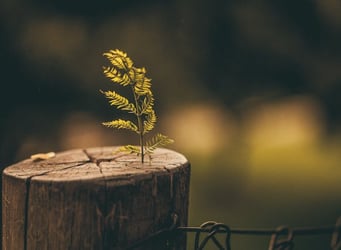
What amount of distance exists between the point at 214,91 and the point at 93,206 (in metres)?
4.25

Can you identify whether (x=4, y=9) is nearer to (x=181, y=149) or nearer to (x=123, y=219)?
(x=181, y=149)

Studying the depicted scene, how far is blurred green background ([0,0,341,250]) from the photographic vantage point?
520 cm

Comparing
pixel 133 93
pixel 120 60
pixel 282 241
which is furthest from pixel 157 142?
pixel 282 241

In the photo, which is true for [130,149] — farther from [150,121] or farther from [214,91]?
[214,91]

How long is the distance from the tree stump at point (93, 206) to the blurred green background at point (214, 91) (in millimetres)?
3437

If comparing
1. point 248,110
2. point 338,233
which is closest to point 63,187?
point 338,233

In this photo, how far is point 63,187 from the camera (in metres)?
1.70

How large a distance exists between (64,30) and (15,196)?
3743 millimetres

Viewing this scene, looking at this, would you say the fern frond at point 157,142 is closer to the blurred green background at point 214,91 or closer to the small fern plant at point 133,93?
the small fern plant at point 133,93

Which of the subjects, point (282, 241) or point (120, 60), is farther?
point (120, 60)

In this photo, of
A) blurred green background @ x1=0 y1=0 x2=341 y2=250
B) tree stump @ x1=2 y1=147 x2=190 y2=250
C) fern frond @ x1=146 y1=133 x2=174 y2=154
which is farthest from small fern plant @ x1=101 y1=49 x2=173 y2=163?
blurred green background @ x1=0 y1=0 x2=341 y2=250

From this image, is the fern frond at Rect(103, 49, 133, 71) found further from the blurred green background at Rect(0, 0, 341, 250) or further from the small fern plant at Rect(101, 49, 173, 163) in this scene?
the blurred green background at Rect(0, 0, 341, 250)

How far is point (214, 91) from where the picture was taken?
228 inches

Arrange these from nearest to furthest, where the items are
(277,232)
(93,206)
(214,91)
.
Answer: (277,232)
(93,206)
(214,91)
